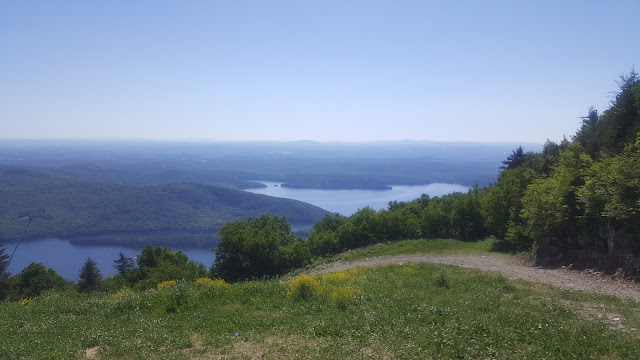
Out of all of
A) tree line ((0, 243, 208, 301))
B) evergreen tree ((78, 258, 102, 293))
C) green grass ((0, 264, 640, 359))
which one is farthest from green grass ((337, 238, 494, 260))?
evergreen tree ((78, 258, 102, 293))

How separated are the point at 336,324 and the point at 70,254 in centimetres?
8582

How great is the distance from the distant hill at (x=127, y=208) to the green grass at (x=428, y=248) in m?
62.5

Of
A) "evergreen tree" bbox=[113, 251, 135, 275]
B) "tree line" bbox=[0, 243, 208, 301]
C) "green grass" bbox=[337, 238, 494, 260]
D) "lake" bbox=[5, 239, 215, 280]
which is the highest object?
"green grass" bbox=[337, 238, 494, 260]

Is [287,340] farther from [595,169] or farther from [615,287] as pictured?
[595,169]

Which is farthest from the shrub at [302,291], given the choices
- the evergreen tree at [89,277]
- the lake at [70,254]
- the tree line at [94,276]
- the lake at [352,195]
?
the lake at [352,195]

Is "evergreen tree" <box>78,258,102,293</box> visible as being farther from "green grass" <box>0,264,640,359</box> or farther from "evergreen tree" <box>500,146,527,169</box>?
"evergreen tree" <box>500,146,527,169</box>

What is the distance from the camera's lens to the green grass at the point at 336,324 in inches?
297

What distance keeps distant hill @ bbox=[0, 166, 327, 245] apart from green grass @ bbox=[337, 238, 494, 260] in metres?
62.5

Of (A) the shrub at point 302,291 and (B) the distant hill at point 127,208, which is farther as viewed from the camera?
(B) the distant hill at point 127,208

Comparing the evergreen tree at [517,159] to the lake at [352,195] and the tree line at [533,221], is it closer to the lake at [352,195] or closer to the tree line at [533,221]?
the tree line at [533,221]

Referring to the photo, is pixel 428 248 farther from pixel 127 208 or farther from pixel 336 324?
pixel 127 208

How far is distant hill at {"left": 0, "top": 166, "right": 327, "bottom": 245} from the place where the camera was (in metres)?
89.9

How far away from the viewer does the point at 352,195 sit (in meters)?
141

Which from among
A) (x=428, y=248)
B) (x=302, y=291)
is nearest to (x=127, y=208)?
(x=428, y=248)
